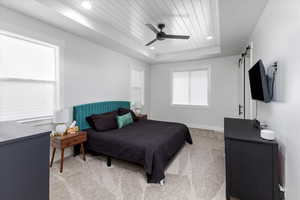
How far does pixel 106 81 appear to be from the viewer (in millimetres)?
3918

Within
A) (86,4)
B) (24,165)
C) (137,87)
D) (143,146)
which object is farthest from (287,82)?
(137,87)

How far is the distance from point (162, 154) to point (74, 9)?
2.84 m

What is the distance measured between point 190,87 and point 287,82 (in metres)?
4.05

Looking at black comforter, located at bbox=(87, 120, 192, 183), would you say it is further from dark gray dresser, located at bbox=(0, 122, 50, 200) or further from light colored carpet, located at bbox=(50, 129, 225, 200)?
dark gray dresser, located at bbox=(0, 122, 50, 200)

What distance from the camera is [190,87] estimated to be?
18.0 feet

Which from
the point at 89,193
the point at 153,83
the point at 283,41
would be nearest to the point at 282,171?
the point at 283,41

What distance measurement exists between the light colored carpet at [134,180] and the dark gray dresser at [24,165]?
0.96 meters

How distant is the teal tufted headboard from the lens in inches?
120

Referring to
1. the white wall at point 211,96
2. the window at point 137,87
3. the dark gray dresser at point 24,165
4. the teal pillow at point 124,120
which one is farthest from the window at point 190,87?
the dark gray dresser at point 24,165

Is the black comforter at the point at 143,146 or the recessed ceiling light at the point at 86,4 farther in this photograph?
the recessed ceiling light at the point at 86,4

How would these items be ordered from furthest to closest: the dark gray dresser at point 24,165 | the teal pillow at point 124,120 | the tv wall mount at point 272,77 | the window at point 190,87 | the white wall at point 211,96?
the window at point 190,87
the white wall at point 211,96
the teal pillow at point 124,120
the tv wall mount at point 272,77
the dark gray dresser at point 24,165

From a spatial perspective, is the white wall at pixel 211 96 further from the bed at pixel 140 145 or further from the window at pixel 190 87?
the bed at pixel 140 145

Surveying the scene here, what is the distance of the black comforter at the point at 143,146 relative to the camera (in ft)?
6.91

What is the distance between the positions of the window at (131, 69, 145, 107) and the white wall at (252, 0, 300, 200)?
12.8ft
